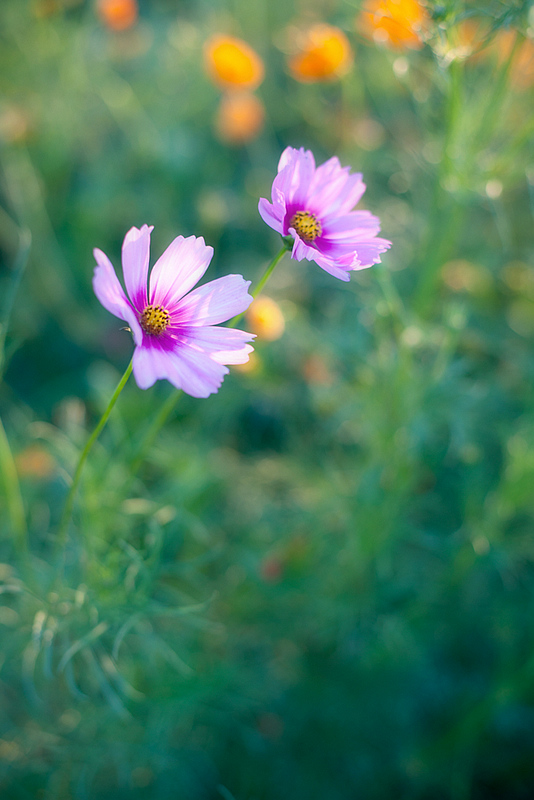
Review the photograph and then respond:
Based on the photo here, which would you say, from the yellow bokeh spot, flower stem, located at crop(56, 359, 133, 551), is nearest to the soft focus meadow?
the yellow bokeh spot

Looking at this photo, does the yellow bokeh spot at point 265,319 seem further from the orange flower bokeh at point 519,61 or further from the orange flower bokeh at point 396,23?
the orange flower bokeh at point 519,61

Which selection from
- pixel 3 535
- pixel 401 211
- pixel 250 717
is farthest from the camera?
pixel 401 211

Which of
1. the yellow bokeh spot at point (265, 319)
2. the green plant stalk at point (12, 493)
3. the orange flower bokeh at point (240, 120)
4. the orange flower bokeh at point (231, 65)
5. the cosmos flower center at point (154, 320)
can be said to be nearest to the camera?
the cosmos flower center at point (154, 320)

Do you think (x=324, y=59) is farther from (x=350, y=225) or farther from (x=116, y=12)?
(x=350, y=225)

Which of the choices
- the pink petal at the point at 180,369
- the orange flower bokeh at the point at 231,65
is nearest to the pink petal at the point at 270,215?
the pink petal at the point at 180,369

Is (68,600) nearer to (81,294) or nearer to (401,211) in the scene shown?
(401,211)

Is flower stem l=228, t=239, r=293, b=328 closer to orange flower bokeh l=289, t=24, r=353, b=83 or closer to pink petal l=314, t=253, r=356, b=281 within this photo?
pink petal l=314, t=253, r=356, b=281

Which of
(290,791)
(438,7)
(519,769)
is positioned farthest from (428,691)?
(438,7)
